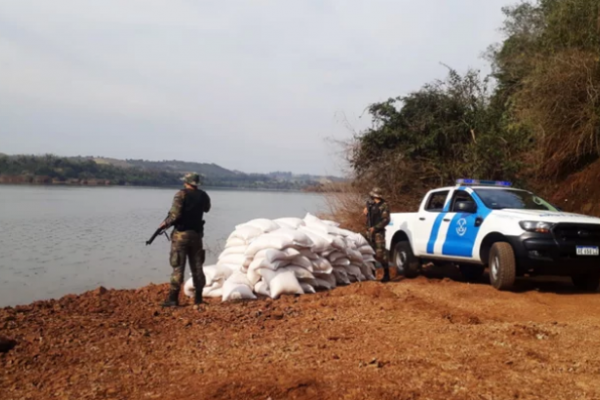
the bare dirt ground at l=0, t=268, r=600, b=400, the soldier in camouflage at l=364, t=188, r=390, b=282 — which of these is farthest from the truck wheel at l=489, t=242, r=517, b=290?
the soldier in camouflage at l=364, t=188, r=390, b=282

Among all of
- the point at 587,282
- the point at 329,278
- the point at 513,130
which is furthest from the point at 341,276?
the point at 513,130

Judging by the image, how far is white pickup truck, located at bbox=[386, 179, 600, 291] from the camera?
8.29 metres

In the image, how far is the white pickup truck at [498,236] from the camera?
27.2 ft

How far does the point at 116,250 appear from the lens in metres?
20.5

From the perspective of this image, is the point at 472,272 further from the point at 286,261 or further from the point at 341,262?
the point at 286,261

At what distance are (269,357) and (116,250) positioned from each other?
16531 millimetres

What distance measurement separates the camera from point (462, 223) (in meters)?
9.71

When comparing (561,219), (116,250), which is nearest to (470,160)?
(561,219)

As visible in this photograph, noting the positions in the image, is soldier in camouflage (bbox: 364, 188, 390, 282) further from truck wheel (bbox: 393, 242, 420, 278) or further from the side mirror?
the side mirror

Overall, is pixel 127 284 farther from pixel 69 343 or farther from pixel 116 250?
pixel 69 343

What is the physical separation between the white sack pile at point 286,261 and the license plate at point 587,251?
363cm

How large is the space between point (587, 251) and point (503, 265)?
3.90ft

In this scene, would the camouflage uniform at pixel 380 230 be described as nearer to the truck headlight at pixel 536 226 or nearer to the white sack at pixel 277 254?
the white sack at pixel 277 254

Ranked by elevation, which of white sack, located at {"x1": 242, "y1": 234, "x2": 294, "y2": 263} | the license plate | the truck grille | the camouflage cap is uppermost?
the camouflage cap
